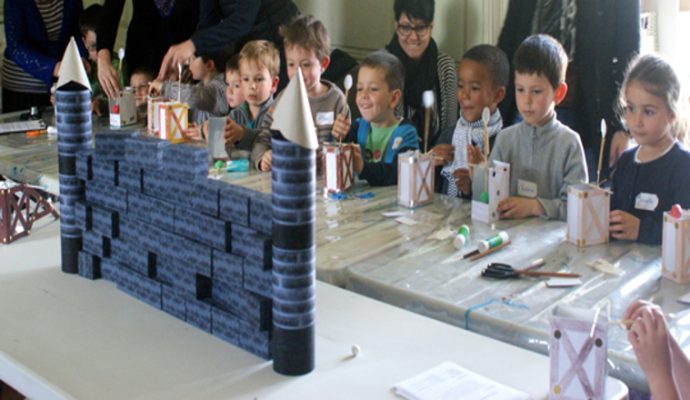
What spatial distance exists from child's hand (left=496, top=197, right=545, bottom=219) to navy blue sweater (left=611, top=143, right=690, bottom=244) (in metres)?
0.24

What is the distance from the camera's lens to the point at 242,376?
1308 millimetres

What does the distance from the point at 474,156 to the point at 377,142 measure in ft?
1.35

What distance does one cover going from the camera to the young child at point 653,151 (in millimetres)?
2160

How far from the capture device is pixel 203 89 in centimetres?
391

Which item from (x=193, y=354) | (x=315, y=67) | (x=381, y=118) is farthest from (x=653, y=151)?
(x=315, y=67)

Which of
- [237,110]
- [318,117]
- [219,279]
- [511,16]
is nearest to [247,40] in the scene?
[237,110]

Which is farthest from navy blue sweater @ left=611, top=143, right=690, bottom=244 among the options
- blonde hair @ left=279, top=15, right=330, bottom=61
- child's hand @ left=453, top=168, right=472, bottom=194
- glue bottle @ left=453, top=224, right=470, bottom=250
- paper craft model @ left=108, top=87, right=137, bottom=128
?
paper craft model @ left=108, top=87, right=137, bottom=128

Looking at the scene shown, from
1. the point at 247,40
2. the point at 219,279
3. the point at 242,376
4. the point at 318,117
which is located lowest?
the point at 242,376

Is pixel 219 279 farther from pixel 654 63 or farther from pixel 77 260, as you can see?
pixel 654 63

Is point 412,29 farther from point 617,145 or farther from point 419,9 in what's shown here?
point 617,145

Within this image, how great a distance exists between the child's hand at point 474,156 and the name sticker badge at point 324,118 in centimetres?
64

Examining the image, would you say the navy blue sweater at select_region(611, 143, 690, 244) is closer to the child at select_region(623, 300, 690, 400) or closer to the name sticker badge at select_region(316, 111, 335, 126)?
the child at select_region(623, 300, 690, 400)

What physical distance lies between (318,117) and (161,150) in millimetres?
1675

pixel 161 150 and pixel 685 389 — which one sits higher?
pixel 161 150
